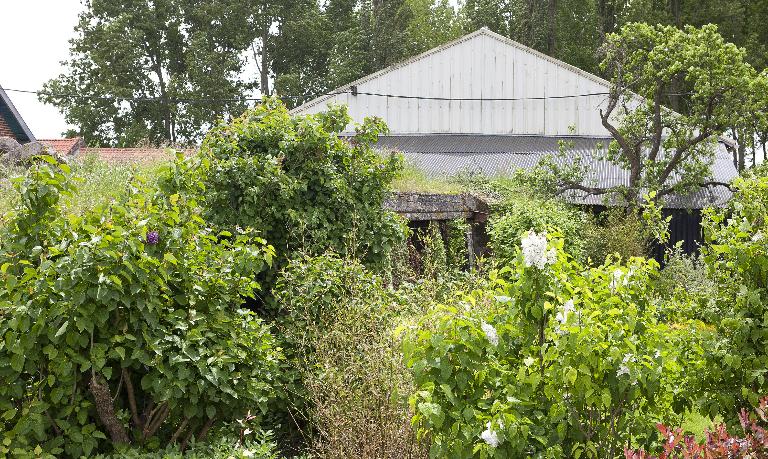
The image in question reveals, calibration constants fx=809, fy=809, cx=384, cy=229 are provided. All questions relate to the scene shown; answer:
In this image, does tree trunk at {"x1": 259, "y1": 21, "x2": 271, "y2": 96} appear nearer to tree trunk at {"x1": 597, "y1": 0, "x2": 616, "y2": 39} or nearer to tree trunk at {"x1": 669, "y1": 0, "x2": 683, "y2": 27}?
tree trunk at {"x1": 597, "y1": 0, "x2": 616, "y2": 39}

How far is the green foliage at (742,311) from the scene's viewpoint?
4684mm

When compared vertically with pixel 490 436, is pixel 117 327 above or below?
above

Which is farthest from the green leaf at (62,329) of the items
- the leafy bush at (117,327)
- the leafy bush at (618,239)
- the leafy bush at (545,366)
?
the leafy bush at (618,239)

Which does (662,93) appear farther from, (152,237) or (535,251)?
(152,237)

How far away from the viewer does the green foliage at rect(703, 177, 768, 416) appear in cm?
468

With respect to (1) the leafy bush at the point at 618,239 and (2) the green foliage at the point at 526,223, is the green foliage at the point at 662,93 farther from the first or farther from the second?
(2) the green foliage at the point at 526,223

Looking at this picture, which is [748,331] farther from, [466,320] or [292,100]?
[292,100]

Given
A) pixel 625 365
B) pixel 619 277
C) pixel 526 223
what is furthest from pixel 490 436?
pixel 526 223

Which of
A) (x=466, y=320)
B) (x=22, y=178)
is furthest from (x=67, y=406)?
(x=466, y=320)

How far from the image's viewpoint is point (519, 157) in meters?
24.2

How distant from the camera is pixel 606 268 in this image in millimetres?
4926

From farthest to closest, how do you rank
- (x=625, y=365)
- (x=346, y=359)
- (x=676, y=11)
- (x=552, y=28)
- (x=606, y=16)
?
(x=606, y=16) → (x=552, y=28) → (x=676, y=11) → (x=346, y=359) → (x=625, y=365)

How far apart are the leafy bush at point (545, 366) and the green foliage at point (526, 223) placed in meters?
9.07

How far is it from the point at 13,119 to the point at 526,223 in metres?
16.6
